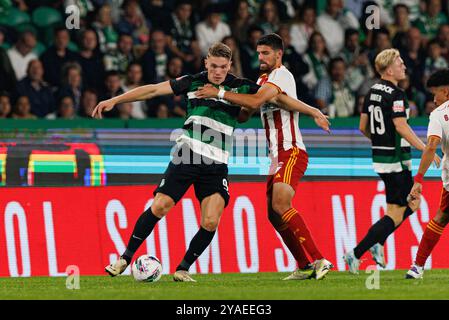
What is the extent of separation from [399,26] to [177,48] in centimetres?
370

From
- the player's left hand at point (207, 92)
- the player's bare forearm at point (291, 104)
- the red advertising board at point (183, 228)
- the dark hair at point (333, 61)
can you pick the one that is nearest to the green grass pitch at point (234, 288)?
the red advertising board at point (183, 228)

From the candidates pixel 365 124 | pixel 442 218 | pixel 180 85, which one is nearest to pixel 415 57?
pixel 365 124

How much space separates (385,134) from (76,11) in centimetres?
684

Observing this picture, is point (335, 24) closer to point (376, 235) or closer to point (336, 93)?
point (336, 93)

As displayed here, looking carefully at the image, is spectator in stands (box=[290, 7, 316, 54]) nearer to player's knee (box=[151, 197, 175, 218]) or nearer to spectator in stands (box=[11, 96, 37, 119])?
spectator in stands (box=[11, 96, 37, 119])

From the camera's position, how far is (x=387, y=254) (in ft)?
46.9

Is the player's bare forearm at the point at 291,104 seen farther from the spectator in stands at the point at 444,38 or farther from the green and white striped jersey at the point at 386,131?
the spectator in stands at the point at 444,38

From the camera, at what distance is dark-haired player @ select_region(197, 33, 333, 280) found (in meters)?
11.5

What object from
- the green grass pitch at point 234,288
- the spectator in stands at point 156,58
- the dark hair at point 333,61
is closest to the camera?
the green grass pitch at point 234,288

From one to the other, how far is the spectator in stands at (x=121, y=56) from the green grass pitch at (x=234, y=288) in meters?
5.72

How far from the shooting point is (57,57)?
1723 centimetres

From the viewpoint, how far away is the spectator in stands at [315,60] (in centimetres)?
1833

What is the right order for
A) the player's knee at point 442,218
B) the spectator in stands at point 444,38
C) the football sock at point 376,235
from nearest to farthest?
1. the player's knee at point 442,218
2. the football sock at point 376,235
3. the spectator in stands at point 444,38
